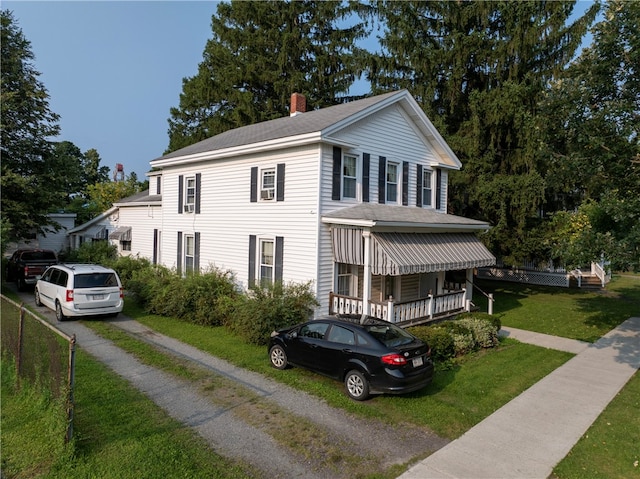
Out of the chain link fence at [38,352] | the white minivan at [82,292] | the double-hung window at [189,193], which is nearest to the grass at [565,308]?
the chain link fence at [38,352]

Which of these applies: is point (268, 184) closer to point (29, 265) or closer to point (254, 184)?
point (254, 184)

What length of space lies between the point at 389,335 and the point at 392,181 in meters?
9.40

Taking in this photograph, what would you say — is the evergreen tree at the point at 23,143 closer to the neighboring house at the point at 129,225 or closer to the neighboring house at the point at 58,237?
the neighboring house at the point at 129,225

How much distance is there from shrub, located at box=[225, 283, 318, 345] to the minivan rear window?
4529 millimetres

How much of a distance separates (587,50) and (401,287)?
10213 mm

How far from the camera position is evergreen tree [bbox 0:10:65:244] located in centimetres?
2023

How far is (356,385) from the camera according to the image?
848cm

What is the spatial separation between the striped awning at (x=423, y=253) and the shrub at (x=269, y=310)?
2.63 metres

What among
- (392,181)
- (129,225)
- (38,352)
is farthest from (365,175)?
(129,225)

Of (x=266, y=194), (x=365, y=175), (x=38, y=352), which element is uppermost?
(x=365, y=175)

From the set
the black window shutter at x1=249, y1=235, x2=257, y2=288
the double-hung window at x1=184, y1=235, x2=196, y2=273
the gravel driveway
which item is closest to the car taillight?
the gravel driveway

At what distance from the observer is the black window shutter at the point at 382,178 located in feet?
53.0

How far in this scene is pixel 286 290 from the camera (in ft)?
44.7

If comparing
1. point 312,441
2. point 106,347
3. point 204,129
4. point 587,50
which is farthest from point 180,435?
point 204,129
